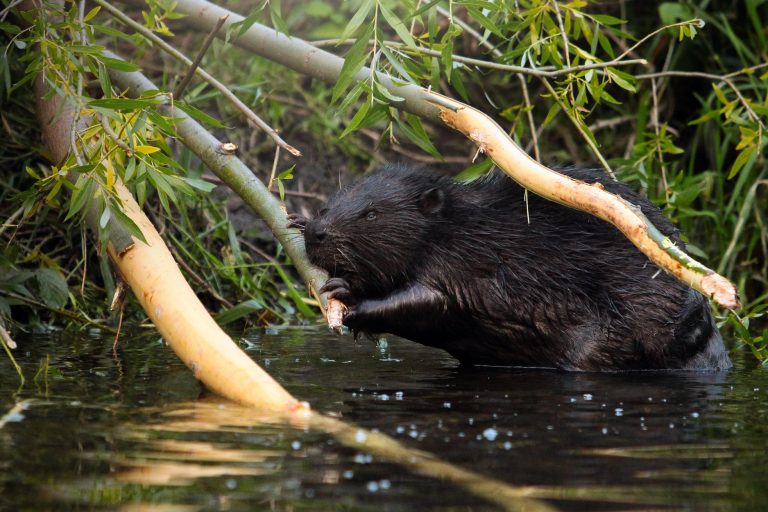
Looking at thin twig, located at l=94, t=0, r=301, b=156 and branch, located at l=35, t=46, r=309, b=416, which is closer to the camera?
branch, located at l=35, t=46, r=309, b=416

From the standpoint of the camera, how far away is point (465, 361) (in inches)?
173

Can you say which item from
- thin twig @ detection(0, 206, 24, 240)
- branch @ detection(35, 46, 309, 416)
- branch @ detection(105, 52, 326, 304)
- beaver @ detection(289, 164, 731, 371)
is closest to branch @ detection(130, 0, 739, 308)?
branch @ detection(105, 52, 326, 304)

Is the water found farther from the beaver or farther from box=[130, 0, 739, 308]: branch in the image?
box=[130, 0, 739, 308]: branch

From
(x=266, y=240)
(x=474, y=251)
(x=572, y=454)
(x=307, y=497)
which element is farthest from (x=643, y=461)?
(x=266, y=240)

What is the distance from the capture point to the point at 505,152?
353 cm

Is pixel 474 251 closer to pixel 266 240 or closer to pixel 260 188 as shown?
pixel 260 188

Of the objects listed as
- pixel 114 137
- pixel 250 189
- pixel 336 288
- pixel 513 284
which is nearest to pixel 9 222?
pixel 250 189

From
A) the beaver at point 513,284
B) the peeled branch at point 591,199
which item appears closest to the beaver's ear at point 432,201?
the beaver at point 513,284

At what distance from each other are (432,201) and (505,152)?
0.88m

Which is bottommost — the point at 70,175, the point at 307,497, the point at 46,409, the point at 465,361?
the point at 307,497

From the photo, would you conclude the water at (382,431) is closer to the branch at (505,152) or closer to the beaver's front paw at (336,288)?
the beaver's front paw at (336,288)

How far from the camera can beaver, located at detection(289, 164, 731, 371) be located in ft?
13.8

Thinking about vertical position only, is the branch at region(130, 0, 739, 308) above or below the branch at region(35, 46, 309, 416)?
above

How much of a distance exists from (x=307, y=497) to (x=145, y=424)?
773mm
